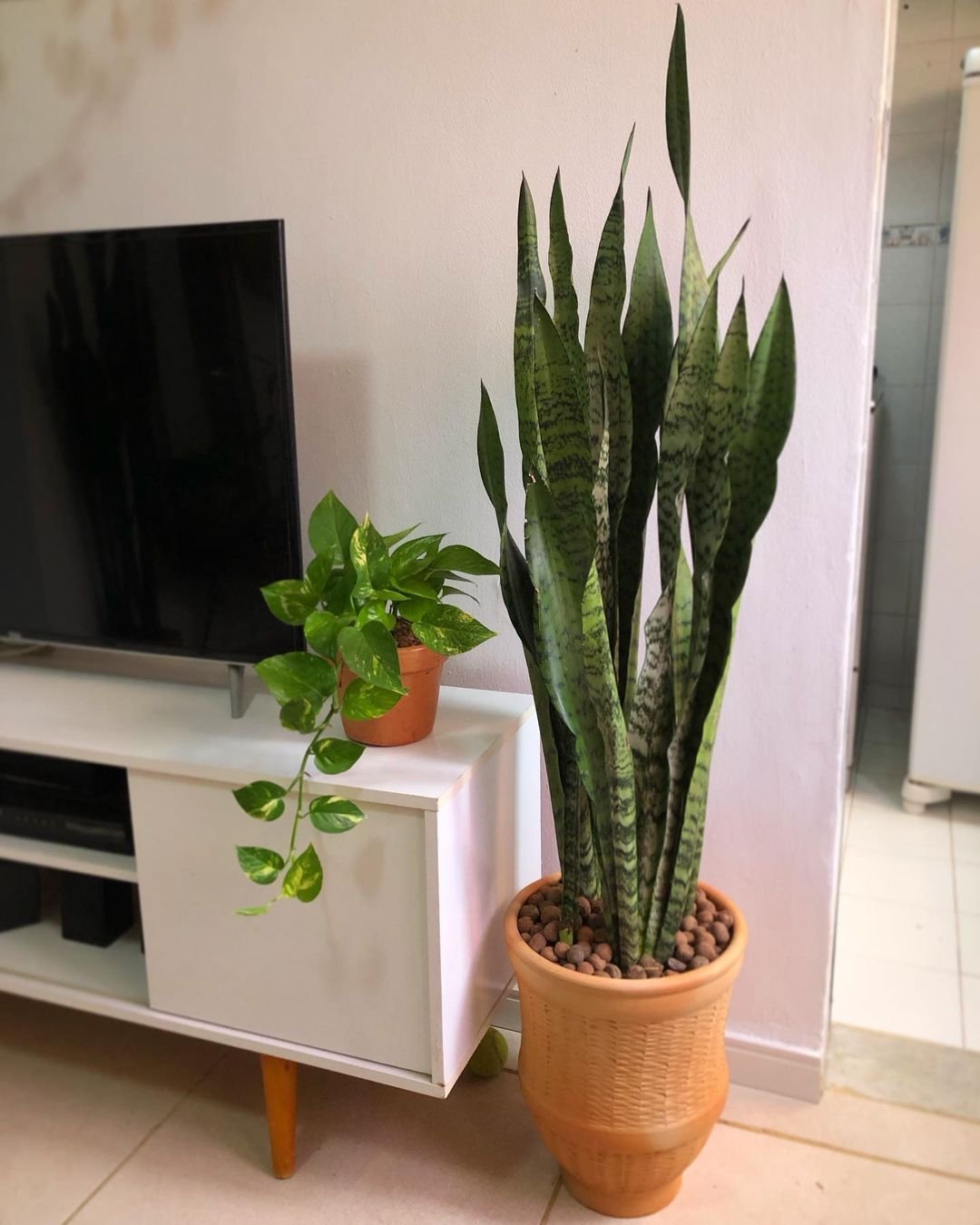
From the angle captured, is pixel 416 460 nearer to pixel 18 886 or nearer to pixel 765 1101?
pixel 18 886

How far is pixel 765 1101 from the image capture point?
154cm

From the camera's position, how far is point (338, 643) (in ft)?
3.93

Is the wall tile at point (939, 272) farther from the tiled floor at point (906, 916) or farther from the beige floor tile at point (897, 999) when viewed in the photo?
the beige floor tile at point (897, 999)

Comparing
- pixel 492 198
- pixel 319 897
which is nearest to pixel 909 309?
pixel 492 198

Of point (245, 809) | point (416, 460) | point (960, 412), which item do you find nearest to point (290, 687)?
point (245, 809)

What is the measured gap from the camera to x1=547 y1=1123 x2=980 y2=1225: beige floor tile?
51.7 inches

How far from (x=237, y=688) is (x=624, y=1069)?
0.72m

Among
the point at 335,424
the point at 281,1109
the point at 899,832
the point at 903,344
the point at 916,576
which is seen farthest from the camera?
the point at 916,576

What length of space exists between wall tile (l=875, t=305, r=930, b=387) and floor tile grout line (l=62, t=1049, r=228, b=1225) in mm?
2422

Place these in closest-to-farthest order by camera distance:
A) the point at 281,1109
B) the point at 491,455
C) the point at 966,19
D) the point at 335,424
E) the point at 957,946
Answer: the point at 491,455
the point at 281,1109
the point at 335,424
the point at 957,946
the point at 966,19

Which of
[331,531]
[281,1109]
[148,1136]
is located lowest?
[148,1136]

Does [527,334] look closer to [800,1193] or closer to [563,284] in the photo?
[563,284]

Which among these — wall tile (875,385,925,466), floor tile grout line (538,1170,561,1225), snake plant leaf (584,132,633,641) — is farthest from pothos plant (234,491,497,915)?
wall tile (875,385,925,466)

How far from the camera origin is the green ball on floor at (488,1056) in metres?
1.56
